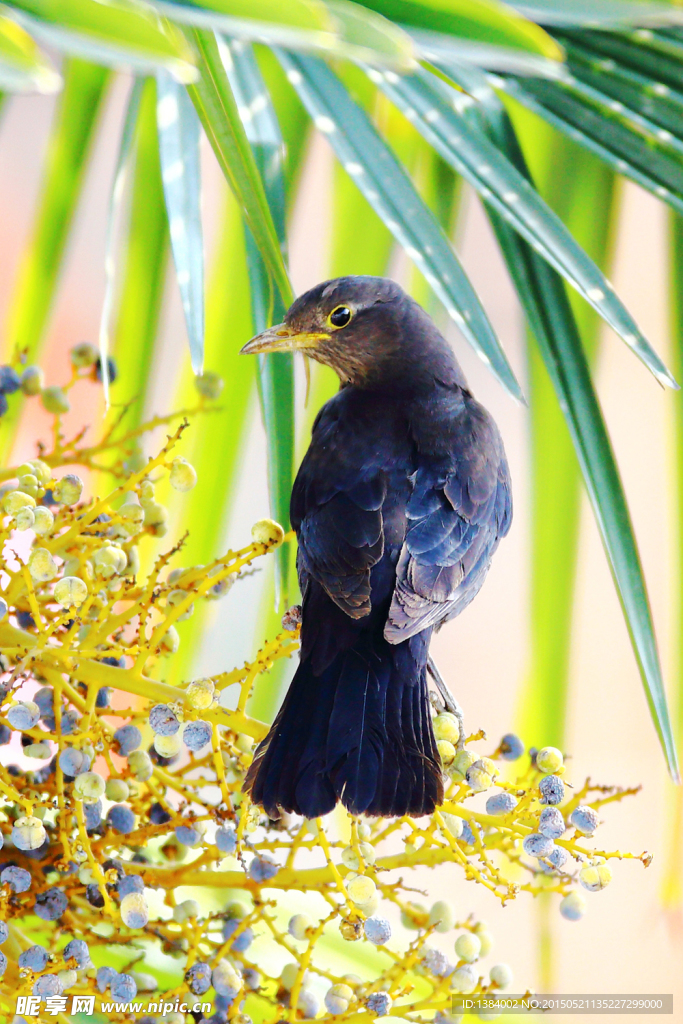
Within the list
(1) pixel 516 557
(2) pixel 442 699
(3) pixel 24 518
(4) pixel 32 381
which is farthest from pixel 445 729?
(1) pixel 516 557

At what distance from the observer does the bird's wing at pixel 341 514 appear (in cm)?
60

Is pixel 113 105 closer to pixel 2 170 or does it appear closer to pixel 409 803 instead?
pixel 2 170

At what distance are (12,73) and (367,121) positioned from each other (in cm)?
54

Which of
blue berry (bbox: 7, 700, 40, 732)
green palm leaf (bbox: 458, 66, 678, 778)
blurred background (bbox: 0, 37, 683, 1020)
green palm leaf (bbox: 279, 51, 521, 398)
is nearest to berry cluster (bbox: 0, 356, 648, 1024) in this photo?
blue berry (bbox: 7, 700, 40, 732)

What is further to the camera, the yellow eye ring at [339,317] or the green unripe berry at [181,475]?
the yellow eye ring at [339,317]

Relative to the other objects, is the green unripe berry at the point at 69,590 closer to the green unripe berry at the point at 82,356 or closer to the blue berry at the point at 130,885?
the blue berry at the point at 130,885

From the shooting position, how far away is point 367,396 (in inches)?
29.9

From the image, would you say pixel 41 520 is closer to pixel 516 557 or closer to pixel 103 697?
pixel 103 697

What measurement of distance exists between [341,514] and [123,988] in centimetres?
30

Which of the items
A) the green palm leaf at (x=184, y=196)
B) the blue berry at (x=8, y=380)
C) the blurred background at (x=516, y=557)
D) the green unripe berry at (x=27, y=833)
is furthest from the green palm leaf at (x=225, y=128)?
the blurred background at (x=516, y=557)

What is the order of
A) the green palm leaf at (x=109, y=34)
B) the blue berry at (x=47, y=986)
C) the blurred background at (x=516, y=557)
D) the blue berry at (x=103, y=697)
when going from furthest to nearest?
the blurred background at (x=516, y=557), the blue berry at (x=103, y=697), the blue berry at (x=47, y=986), the green palm leaf at (x=109, y=34)

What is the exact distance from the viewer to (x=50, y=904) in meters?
0.52

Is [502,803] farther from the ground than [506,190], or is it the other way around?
[506,190]

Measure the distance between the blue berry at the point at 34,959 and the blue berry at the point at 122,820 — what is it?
85 mm
